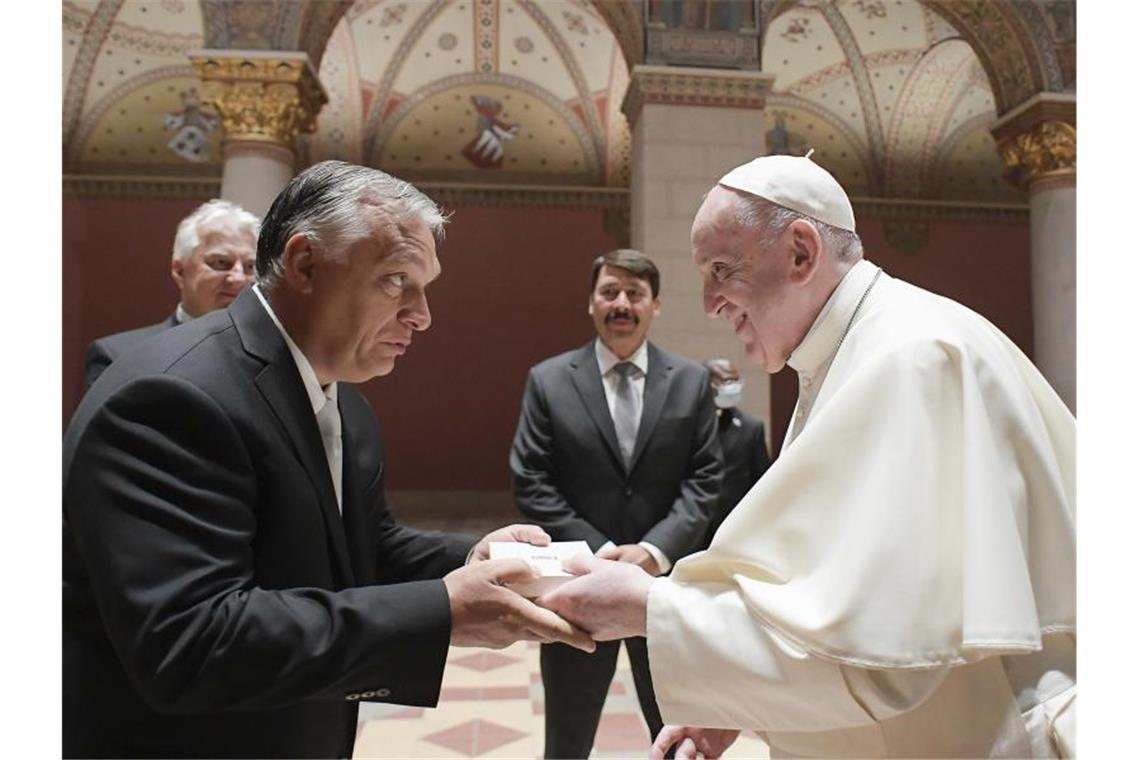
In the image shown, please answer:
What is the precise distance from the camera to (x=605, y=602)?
1.62m

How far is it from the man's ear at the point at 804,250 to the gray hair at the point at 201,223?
2281 mm

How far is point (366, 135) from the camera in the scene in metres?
14.1

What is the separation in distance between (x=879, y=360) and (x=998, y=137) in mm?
10033

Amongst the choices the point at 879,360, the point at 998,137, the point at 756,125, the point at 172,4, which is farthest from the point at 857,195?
the point at 879,360

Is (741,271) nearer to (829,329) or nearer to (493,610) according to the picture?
(829,329)

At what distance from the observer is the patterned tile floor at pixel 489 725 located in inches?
157

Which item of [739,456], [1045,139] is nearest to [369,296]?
[739,456]

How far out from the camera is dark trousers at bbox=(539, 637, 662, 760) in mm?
3215

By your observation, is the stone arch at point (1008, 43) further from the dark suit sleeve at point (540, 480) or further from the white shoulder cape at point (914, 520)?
the white shoulder cape at point (914, 520)

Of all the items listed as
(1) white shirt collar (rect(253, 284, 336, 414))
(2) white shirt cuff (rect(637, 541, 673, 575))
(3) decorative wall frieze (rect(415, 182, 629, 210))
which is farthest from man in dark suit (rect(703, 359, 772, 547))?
(3) decorative wall frieze (rect(415, 182, 629, 210))

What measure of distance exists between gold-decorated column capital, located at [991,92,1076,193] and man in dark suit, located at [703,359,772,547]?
697cm

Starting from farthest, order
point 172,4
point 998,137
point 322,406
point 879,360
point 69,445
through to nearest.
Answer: point 172,4 < point 998,137 < point 322,406 < point 879,360 < point 69,445

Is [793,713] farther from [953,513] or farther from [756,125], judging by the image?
[756,125]

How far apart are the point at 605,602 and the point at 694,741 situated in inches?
18.3
